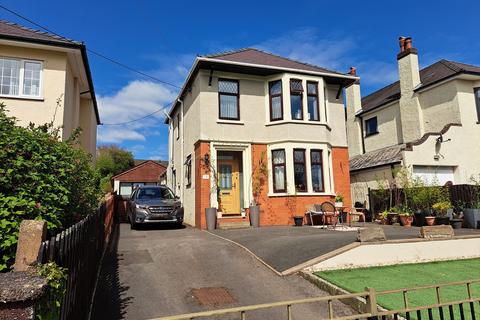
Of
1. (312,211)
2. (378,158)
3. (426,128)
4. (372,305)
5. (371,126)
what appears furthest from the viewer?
(371,126)

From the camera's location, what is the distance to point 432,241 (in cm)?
845

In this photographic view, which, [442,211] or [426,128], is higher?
[426,128]

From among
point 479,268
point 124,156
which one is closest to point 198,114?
point 479,268

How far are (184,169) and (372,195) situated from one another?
9.59 m

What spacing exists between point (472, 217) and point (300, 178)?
651 centimetres

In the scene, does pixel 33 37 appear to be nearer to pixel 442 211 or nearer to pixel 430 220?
pixel 430 220

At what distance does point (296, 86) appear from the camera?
15328 mm

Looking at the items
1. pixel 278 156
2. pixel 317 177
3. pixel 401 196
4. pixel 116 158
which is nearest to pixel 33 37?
pixel 278 156

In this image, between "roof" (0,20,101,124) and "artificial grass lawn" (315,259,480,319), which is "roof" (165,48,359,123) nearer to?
"roof" (0,20,101,124)

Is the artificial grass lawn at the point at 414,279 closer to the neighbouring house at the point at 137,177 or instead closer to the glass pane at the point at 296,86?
the glass pane at the point at 296,86

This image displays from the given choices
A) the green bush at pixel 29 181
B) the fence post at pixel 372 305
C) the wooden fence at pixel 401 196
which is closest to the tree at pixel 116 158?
the wooden fence at pixel 401 196

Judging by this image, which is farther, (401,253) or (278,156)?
(278,156)

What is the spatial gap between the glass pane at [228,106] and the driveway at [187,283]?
6835mm

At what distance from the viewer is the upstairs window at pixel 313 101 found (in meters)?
15.5
